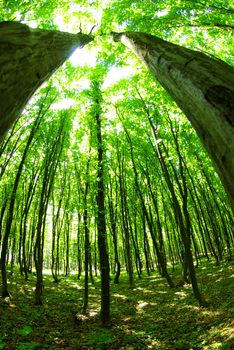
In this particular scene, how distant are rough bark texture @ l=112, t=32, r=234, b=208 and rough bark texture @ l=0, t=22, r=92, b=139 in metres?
0.89

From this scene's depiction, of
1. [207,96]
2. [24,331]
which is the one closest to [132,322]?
[24,331]

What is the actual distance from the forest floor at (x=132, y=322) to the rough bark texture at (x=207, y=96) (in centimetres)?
574

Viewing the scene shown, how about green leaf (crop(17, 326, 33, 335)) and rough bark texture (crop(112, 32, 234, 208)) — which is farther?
green leaf (crop(17, 326, 33, 335))

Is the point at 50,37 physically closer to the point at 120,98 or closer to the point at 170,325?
the point at 170,325

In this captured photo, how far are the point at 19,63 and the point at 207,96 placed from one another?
1069 millimetres

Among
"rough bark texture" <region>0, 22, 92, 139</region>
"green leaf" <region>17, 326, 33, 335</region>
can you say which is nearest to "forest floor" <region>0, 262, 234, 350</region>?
"green leaf" <region>17, 326, 33, 335</region>

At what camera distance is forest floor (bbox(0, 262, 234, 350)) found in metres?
6.79

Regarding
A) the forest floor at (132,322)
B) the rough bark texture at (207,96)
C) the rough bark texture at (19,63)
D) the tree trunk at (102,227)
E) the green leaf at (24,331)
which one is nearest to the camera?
the rough bark texture at (207,96)

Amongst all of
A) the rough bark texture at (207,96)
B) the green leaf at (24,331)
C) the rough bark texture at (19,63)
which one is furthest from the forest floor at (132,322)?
the rough bark texture at (19,63)

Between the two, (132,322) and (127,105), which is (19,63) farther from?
(127,105)

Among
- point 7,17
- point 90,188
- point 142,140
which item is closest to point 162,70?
point 7,17

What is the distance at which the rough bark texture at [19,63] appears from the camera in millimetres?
1314

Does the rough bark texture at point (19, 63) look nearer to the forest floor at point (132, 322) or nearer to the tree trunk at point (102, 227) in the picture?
the forest floor at point (132, 322)

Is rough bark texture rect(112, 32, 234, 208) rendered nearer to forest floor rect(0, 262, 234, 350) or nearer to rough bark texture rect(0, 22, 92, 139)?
rough bark texture rect(0, 22, 92, 139)
